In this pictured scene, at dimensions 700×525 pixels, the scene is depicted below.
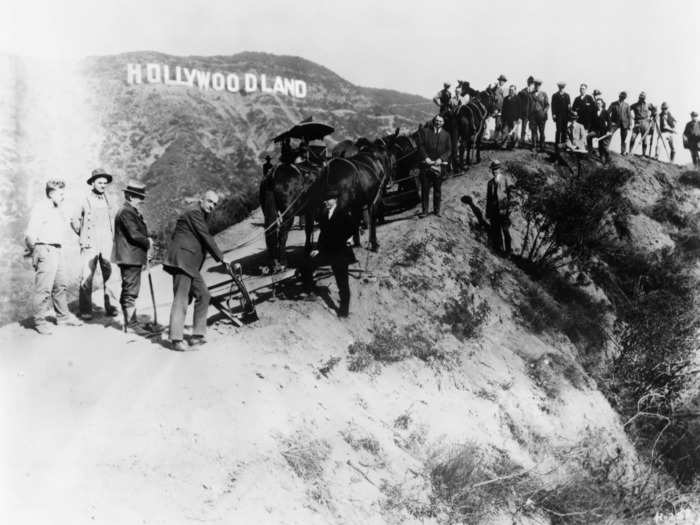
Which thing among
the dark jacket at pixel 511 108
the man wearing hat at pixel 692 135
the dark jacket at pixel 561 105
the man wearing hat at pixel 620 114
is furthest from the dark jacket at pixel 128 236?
the man wearing hat at pixel 692 135

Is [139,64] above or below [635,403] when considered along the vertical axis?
above

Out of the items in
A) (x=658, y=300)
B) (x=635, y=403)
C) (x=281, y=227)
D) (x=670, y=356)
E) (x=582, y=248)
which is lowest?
(x=635, y=403)

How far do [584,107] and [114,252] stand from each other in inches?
602

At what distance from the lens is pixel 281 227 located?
8875mm

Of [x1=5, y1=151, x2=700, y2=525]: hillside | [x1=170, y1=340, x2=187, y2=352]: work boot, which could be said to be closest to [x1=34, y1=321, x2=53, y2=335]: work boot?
[x1=5, y1=151, x2=700, y2=525]: hillside

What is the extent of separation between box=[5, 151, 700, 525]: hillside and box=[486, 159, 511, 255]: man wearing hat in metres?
0.36

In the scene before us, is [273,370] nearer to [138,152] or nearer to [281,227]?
[281,227]

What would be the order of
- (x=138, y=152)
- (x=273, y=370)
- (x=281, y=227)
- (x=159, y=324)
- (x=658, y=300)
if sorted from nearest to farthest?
(x=273, y=370) → (x=159, y=324) → (x=281, y=227) → (x=658, y=300) → (x=138, y=152)

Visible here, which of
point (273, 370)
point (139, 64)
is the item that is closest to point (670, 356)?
point (273, 370)

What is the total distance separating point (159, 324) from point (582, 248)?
8963 millimetres

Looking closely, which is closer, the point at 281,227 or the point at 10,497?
the point at 10,497

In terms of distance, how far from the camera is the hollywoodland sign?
155 feet

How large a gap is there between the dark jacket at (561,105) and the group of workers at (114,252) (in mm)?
13076

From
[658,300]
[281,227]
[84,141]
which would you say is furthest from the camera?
[84,141]
